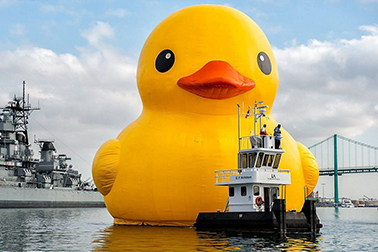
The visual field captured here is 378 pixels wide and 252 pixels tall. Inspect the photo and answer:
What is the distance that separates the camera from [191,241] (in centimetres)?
1689

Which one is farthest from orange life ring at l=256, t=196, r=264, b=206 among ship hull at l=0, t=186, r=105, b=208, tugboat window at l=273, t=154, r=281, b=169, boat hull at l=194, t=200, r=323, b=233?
ship hull at l=0, t=186, r=105, b=208

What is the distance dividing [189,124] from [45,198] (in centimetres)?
4851

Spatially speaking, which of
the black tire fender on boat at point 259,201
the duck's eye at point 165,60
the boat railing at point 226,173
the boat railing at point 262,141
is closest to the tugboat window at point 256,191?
the black tire fender on boat at point 259,201

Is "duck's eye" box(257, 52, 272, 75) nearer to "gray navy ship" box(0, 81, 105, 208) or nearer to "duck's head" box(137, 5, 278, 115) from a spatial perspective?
"duck's head" box(137, 5, 278, 115)

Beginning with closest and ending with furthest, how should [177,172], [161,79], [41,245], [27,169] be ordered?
1. [41,245]
2. [177,172]
3. [161,79]
4. [27,169]

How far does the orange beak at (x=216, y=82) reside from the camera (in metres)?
20.2

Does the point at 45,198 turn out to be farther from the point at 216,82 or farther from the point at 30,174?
the point at 216,82

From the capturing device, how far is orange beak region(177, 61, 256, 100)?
20156 mm

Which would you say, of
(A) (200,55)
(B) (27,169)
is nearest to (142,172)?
(A) (200,55)

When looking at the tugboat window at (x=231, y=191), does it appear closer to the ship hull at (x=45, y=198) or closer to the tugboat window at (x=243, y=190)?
the tugboat window at (x=243, y=190)

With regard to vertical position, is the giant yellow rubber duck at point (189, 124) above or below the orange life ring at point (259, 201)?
above

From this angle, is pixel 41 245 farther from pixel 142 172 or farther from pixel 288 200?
pixel 288 200

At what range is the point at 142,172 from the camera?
812 inches

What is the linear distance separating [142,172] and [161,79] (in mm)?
3897
